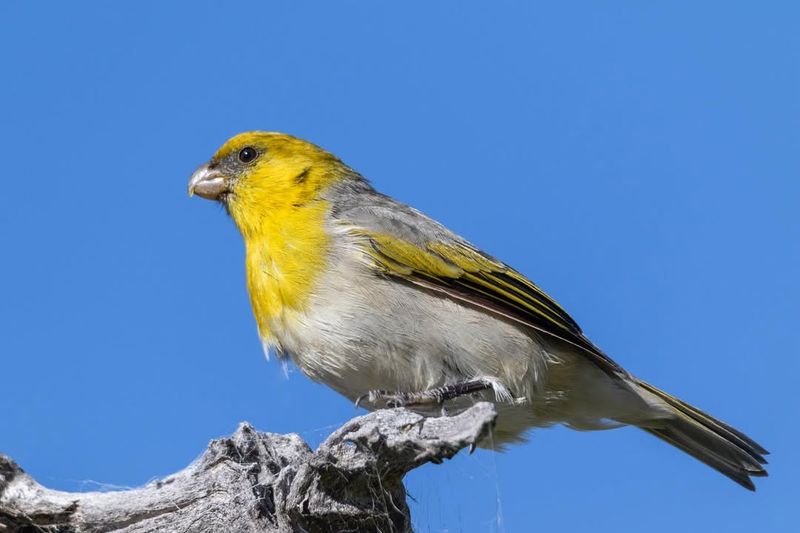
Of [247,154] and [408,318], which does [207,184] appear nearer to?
[247,154]

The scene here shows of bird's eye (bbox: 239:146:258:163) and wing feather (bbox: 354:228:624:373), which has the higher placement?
bird's eye (bbox: 239:146:258:163)

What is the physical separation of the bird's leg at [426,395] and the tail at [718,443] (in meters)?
1.49

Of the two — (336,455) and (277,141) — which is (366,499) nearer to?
(336,455)

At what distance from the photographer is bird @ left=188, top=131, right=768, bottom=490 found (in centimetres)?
588

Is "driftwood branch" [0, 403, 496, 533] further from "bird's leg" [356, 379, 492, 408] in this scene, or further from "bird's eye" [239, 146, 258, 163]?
"bird's eye" [239, 146, 258, 163]

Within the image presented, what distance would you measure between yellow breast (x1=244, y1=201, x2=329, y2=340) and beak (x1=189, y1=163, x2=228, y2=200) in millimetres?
713

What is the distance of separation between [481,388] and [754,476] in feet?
7.53

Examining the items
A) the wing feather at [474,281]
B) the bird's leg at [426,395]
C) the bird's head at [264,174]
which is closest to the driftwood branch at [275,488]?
the bird's leg at [426,395]

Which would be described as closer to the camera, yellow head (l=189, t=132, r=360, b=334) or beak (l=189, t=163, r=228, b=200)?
yellow head (l=189, t=132, r=360, b=334)

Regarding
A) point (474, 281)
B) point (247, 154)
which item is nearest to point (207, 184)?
point (247, 154)

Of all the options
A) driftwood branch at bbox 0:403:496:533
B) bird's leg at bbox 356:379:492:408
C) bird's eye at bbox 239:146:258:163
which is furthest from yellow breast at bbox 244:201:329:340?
driftwood branch at bbox 0:403:496:533

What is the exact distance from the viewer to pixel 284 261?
618 centimetres

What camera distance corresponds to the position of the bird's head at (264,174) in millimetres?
6910

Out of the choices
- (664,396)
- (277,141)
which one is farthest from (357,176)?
(664,396)
